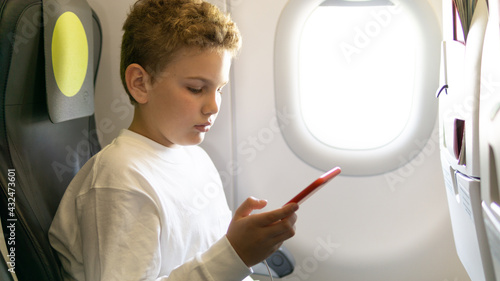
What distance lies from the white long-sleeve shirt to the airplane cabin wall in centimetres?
50

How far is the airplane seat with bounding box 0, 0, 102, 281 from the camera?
1.00 meters

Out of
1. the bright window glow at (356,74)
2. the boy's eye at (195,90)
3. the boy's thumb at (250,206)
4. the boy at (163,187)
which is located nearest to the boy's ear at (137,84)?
the boy at (163,187)

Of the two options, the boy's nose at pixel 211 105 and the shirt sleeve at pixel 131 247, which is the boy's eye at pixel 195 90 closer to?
the boy's nose at pixel 211 105

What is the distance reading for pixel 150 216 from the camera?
1022 millimetres

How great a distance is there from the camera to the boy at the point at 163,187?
3.21 ft

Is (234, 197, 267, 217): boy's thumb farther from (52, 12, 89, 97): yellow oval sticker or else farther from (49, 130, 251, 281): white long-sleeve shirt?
(52, 12, 89, 97): yellow oval sticker

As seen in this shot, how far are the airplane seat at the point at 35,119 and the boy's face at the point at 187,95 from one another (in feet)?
0.72

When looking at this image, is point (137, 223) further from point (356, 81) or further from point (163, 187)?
point (356, 81)

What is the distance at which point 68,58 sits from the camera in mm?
1182

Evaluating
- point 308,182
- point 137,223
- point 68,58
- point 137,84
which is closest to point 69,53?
point 68,58

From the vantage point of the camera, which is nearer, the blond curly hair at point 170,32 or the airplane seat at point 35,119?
the airplane seat at point 35,119

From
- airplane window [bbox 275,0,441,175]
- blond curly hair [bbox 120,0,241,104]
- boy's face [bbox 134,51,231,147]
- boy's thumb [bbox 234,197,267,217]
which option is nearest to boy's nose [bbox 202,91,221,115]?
boy's face [bbox 134,51,231,147]

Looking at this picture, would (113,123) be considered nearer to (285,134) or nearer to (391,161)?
(285,134)

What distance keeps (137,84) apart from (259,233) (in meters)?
0.50
